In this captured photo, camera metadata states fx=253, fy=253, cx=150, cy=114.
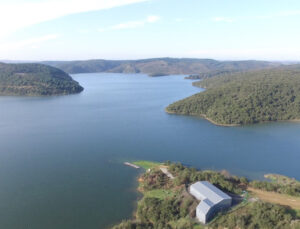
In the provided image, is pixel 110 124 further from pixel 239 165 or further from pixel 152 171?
pixel 239 165

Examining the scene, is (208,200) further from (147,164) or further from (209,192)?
(147,164)

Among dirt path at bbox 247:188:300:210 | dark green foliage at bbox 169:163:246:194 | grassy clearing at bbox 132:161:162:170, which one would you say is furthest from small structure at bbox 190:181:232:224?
grassy clearing at bbox 132:161:162:170

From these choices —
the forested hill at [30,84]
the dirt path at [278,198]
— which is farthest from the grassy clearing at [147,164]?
the forested hill at [30,84]

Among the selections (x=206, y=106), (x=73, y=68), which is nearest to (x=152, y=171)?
(x=206, y=106)

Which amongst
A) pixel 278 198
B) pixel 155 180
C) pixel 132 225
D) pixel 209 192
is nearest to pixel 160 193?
pixel 155 180

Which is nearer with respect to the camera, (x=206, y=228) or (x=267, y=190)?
(x=206, y=228)

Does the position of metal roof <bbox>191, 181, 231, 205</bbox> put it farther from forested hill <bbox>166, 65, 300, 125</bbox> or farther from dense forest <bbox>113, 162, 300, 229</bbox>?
forested hill <bbox>166, 65, 300, 125</bbox>
